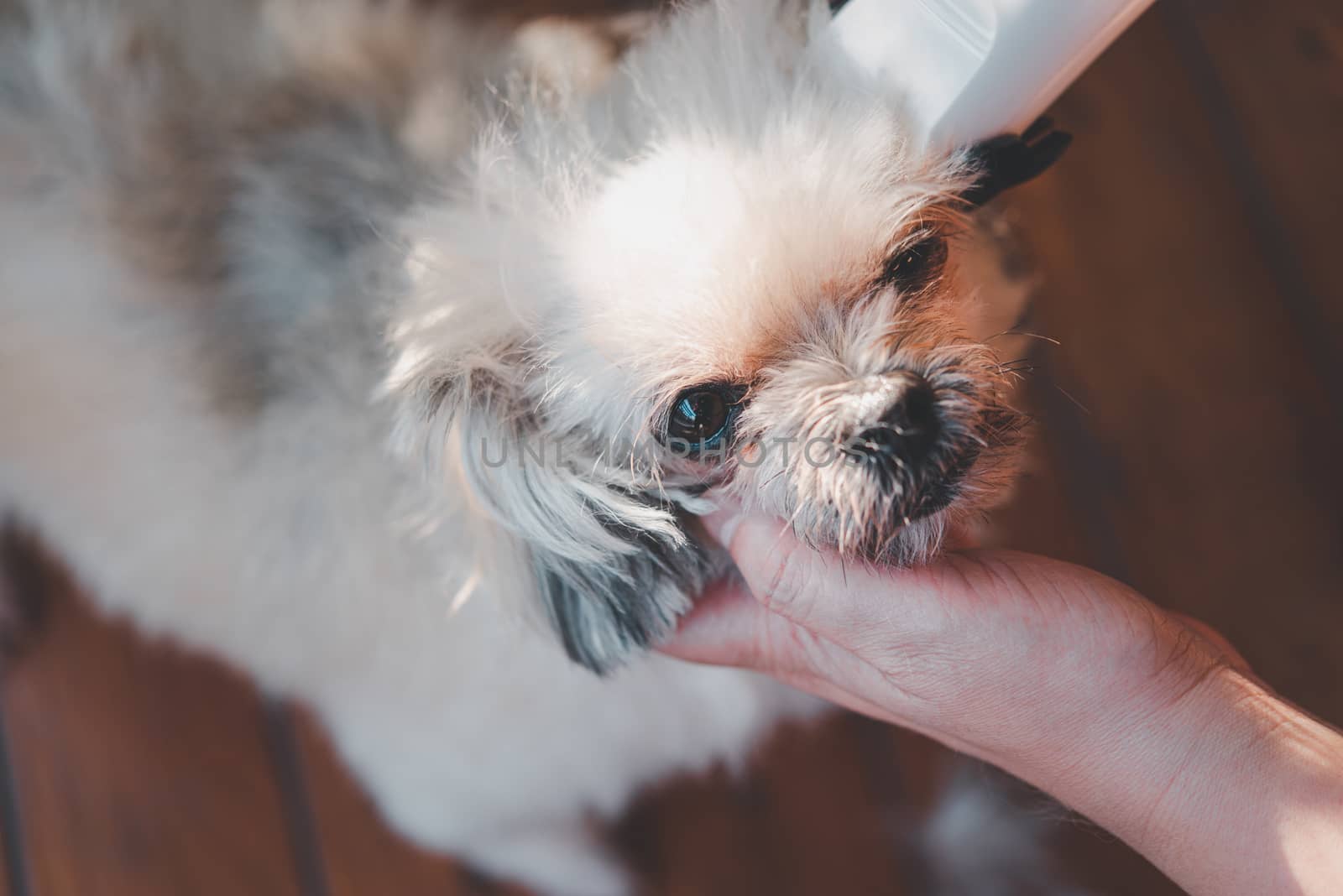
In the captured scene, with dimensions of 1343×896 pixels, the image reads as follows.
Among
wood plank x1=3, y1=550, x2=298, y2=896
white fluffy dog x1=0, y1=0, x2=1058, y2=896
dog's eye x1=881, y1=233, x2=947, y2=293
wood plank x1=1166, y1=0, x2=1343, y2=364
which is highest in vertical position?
wood plank x1=1166, y1=0, x2=1343, y2=364

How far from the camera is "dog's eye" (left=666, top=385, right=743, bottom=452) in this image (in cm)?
79

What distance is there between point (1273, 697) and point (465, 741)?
847 mm

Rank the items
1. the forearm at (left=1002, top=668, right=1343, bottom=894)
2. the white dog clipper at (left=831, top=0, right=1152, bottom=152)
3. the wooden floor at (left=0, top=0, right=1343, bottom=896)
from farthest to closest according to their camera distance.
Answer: the wooden floor at (left=0, top=0, right=1343, bottom=896) < the forearm at (left=1002, top=668, right=1343, bottom=894) < the white dog clipper at (left=831, top=0, right=1152, bottom=152)

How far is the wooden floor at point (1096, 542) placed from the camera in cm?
139

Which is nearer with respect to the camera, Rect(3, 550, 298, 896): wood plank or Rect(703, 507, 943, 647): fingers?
Rect(703, 507, 943, 647): fingers

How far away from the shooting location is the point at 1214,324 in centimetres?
144

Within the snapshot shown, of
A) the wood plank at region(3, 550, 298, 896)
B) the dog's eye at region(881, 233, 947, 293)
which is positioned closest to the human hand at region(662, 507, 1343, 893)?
the dog's eye at region(881, 233, 947, 293)

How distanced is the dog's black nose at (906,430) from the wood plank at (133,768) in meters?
1.14

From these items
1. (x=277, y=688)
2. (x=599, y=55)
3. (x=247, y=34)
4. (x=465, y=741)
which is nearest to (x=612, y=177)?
(x=599, y=55)

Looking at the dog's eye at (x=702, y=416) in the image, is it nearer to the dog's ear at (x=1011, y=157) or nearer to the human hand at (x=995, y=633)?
the human hand at (x=995, y=633)

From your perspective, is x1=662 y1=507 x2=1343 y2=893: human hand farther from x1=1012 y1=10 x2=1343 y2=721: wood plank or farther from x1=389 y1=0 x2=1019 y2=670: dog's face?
x1=1012 y1=10 x2=1343 y2=721: wood plank

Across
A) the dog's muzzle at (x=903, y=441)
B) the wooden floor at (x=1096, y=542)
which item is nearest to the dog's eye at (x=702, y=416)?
the dog's muzzle at (x=903, y=441)

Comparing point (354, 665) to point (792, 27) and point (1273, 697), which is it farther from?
point (1273, 697)

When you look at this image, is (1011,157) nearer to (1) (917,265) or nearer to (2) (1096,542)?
(1) (917,265)
